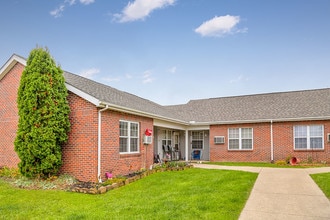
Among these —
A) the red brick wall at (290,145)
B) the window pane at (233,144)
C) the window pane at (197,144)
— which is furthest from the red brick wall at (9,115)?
the red brick wall at (290,145)

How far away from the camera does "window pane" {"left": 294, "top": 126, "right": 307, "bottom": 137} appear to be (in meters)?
17.1

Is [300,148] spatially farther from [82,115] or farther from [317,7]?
[82,115]

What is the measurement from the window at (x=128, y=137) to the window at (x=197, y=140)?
9137 mm

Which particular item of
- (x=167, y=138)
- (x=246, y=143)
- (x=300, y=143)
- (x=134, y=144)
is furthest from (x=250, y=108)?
(x=134, y=144)

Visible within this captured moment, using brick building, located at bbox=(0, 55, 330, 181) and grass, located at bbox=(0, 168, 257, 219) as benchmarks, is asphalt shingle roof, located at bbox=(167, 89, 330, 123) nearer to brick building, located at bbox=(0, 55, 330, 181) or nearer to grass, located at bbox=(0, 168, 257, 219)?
brick building, located at bbox=(0, 55, 330, 181)

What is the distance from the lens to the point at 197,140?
2109cm

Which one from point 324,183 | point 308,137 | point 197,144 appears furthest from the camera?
point 197,144

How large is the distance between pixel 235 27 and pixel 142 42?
19.1 feet

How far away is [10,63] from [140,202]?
363 inches

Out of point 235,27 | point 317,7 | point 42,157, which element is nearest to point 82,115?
point 42,157

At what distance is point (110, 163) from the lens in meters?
10.6

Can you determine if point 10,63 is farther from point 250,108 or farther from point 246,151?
point 250,108

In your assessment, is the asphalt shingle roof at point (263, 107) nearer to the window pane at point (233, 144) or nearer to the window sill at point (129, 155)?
the window pane at point (233, 144)

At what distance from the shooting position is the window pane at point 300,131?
17.1 m
